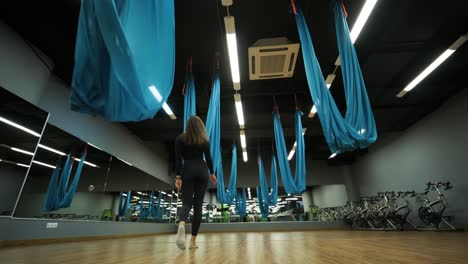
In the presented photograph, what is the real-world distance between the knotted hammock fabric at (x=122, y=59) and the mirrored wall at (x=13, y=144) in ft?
7.40

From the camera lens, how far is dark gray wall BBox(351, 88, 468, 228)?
198 inches

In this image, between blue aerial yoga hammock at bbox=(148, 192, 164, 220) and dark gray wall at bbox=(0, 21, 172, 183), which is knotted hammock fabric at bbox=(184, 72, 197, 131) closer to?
dark gray wall at bbox=(0, 21, 172, 183)

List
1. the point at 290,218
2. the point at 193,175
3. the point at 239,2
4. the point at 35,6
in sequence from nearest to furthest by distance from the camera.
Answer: the point at 193,175 → the point at 35,6 → the point at 239,2 → the point at 290,218

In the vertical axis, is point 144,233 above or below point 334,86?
below

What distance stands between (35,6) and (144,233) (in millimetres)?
5262

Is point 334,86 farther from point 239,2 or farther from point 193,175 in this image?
point 193,175

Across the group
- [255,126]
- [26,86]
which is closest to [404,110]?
[255,126]

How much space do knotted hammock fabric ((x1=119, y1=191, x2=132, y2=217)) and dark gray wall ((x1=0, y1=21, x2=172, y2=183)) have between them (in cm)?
95

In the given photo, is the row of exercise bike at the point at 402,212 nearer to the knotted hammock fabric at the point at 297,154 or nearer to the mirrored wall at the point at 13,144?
the knotted hammock fabric at the point at 297,154

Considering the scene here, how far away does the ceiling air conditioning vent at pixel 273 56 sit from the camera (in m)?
3.58

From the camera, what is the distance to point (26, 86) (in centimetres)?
307

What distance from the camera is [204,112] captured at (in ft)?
20.1

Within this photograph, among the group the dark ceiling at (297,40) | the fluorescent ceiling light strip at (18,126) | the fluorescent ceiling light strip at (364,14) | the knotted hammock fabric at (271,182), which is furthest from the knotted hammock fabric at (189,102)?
the knotted hammock fabric at (271,182)

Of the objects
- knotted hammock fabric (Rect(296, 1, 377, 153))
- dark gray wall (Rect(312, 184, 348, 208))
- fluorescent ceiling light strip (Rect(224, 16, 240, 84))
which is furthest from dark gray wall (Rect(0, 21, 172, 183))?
dark gray wall (Rect(312, 184, 348, 208))
